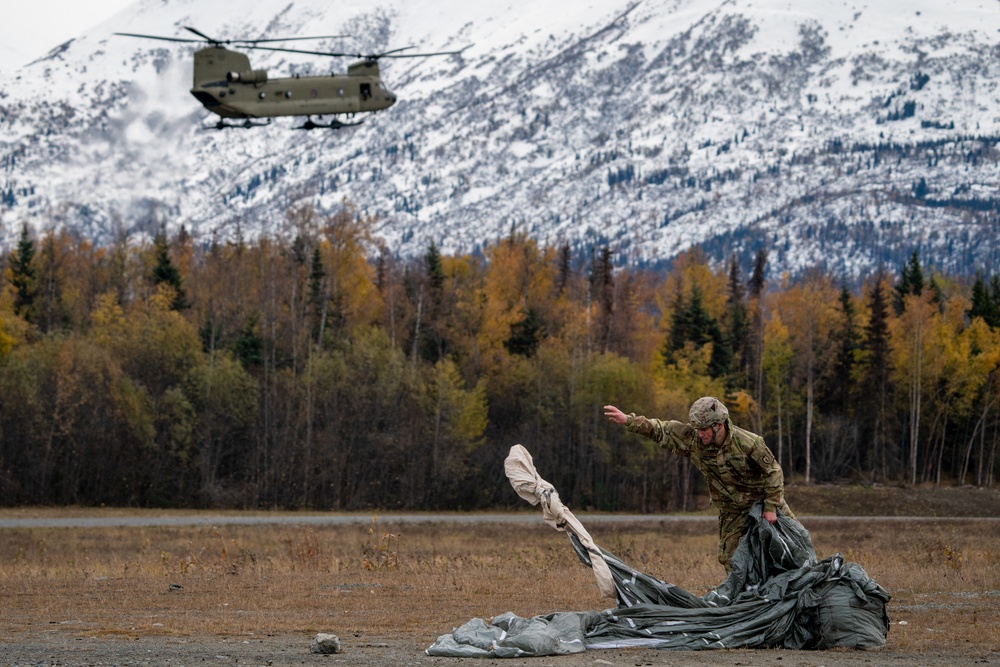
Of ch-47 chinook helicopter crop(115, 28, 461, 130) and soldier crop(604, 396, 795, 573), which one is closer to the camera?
soldier crop(604, 396, 795, 573)

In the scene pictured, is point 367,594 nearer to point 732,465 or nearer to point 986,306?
point 732,465

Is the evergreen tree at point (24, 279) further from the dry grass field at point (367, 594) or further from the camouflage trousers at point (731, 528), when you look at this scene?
the camouflage trousers at point (731, 528)

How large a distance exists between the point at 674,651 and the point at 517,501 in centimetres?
5368

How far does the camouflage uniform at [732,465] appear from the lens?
12797 millimetres

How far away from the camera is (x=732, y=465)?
12.9m

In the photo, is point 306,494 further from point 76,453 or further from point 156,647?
point 156,647

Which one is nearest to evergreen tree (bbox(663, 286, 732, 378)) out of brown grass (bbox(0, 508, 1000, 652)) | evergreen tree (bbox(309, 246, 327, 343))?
evergreen tree (bbox(309, 246, 327, 343))

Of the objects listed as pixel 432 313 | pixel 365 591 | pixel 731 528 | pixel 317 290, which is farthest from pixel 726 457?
pixel 432 313

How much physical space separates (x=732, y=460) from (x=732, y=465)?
2.8 inches

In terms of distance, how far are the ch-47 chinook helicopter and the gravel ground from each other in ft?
106

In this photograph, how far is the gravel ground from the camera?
35.9 ft

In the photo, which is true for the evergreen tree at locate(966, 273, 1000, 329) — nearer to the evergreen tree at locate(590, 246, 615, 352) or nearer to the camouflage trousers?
the evergreen tree at locate(590, 246, 615, 352)

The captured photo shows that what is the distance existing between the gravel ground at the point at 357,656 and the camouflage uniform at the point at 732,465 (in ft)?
5.51

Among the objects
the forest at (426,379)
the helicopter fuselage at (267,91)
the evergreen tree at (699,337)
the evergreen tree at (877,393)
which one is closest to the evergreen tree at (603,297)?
the forest at (426,379)
